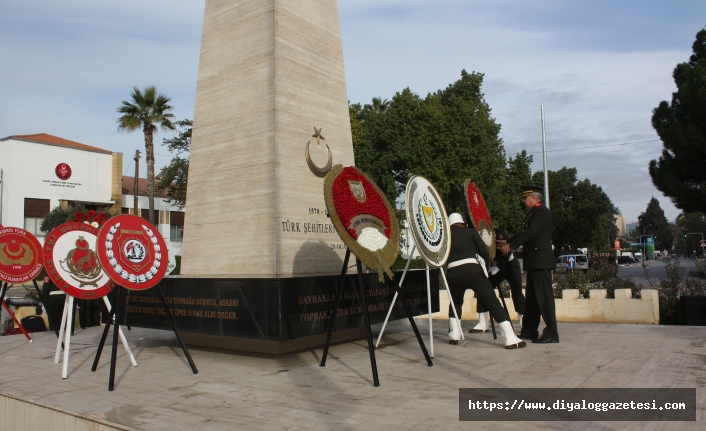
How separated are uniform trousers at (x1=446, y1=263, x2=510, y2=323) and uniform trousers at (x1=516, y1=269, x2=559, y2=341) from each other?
632mm

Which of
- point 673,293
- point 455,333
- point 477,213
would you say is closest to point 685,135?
point 673,293

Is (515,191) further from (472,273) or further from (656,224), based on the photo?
(656,224)

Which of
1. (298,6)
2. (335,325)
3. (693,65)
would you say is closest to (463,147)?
(693,65)

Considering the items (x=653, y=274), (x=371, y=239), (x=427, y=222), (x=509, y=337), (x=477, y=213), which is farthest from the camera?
(x=653, y=274)

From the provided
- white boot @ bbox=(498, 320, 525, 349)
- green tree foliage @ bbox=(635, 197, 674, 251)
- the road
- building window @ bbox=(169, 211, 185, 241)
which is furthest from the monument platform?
green tree foliage @ bbox=(635, 197, 674, 251)

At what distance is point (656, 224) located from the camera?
155000 millimetres

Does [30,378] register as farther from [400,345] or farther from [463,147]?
[463,147]

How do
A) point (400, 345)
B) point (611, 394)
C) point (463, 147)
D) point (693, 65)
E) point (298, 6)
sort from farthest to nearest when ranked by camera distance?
point (693, 65) < point (463, 147) < point (298, 6) < point (400, 345) < point (611, 394)

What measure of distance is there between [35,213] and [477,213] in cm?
4212

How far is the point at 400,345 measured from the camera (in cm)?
827

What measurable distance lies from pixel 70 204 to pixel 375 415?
150 ft

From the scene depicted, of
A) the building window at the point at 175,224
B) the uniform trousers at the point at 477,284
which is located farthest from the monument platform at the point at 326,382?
the building window at the point at 175,224

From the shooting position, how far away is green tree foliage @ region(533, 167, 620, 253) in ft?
185

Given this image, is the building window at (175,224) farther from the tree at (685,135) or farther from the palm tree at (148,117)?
the tree at (685,135)
